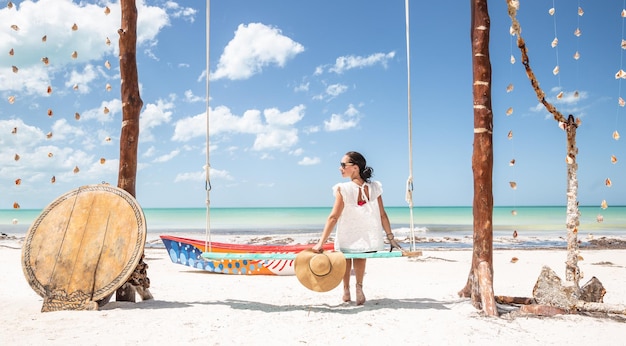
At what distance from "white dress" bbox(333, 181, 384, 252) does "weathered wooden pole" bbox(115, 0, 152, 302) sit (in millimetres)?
2068

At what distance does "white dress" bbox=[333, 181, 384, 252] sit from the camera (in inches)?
171

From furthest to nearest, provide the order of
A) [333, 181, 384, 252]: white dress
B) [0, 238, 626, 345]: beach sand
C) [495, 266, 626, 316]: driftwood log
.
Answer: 1. [333, 181, 384, 252]: white dress
2. [495, 266, 626, 316]: driftwood log
3. [0, 238, 626, 345]: beach sand

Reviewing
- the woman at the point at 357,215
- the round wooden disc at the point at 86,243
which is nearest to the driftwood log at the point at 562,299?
the woman at the point at 357,215

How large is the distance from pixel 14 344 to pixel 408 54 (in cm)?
390

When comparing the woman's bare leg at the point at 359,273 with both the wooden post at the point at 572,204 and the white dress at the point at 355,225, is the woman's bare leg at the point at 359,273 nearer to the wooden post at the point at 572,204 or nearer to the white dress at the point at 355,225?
the white dress at the point at 355,225

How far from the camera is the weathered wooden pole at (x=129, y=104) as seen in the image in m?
4.96

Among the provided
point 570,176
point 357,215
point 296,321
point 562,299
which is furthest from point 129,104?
point 562,299

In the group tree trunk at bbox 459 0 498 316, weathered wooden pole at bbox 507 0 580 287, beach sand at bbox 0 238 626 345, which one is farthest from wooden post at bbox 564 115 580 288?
tree trunk at bbox 459 0 498 316

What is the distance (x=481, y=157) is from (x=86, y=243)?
3827 mm

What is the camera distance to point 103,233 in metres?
4.69

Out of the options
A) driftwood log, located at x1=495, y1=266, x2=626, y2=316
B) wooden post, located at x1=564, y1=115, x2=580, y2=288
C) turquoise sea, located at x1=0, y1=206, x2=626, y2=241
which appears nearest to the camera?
driftwood log, located at x1=495, y1=266, x2=626, y2=316

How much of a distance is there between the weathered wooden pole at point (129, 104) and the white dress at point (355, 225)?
2.07m

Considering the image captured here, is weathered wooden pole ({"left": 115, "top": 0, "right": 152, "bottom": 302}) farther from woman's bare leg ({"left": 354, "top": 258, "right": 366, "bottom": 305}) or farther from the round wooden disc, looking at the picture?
woman's bare leg ({"left": 354, "top": 258, "right": 366, "bottom": 305})

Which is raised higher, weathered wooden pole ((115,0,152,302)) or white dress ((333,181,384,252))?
weathered wooden pole ((115,0,152,302))
